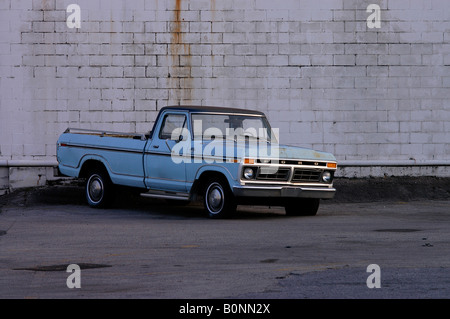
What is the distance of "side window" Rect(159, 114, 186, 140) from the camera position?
14.2 metres

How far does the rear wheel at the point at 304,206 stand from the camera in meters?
14.1

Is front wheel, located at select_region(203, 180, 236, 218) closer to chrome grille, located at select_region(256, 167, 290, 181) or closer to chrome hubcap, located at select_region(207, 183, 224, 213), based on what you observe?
chrome hubcap, located at select_region(207, 183, 224, 213)

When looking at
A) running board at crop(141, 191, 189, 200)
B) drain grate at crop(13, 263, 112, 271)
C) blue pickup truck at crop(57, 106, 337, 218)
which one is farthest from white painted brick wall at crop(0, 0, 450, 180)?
drain grate at crop(13, 263, 112, 271)

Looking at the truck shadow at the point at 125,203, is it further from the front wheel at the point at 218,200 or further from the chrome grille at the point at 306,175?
the chrome grille at the point at 306,175

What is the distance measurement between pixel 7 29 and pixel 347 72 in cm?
708

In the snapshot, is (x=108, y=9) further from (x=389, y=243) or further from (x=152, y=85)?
(x=389, y=243)

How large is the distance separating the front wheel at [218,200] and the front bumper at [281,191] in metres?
0.30

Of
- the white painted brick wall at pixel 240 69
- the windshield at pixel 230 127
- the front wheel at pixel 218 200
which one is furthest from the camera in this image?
the white painted brick wall at pixel 240 69

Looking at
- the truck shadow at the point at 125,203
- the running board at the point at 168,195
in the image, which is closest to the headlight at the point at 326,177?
the truck shadow at the point at 125,203

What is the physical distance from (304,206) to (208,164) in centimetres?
193

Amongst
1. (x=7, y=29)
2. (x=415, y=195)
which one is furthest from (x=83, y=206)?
(x=415, y=195)

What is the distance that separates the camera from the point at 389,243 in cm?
1016

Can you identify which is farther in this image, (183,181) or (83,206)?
(83,206)

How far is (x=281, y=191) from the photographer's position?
13062 mm
